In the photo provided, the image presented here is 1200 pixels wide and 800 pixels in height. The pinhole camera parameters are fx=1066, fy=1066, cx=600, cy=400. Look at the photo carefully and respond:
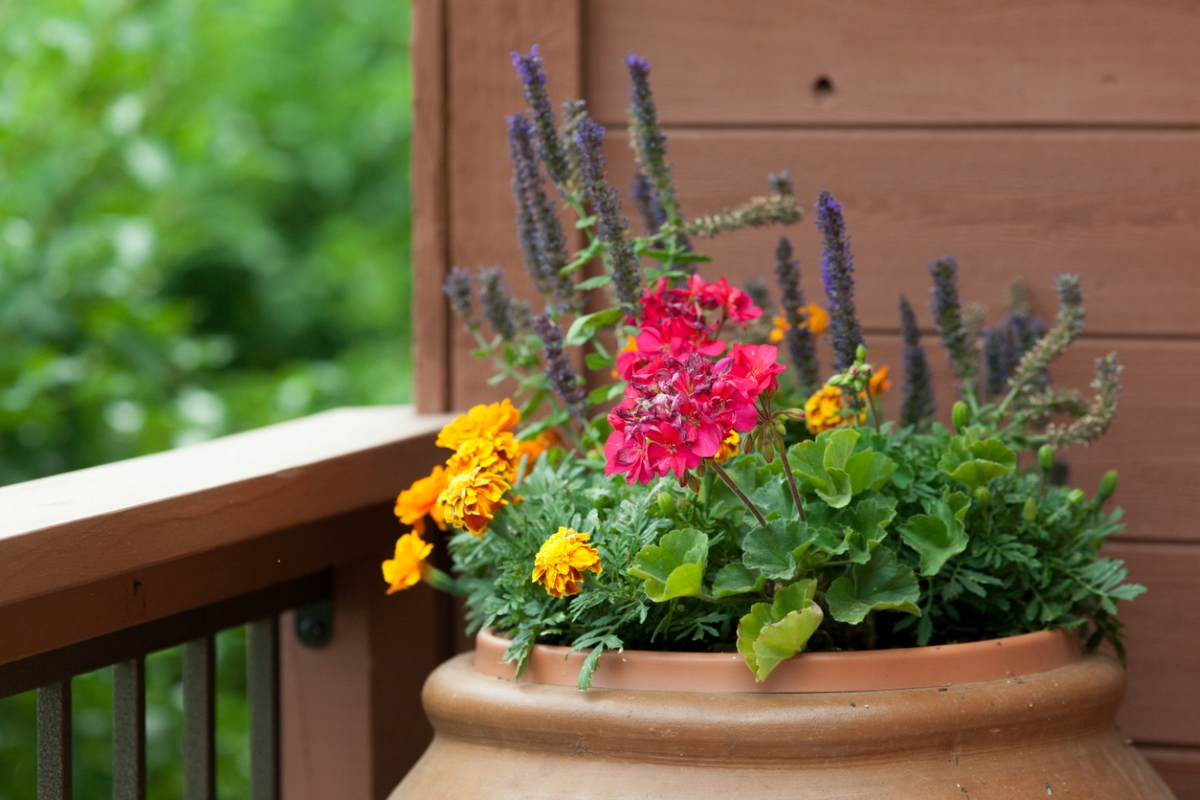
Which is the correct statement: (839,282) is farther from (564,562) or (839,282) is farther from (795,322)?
(564,562)

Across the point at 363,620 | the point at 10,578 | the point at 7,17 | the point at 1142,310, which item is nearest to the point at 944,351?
the point at 1142,310

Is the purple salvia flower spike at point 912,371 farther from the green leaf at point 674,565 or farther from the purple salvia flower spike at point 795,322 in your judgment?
the green leaf at point 674,565

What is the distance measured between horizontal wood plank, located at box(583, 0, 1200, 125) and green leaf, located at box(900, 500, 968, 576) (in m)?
0.60

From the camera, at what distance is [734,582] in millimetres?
790

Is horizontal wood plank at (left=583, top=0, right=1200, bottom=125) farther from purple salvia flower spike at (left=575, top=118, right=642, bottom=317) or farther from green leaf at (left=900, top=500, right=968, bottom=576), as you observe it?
green leaf at (left=900, top=500, right=968, bottom=576)

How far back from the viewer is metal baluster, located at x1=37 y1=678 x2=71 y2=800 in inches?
33.7

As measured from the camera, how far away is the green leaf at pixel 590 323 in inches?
37.5

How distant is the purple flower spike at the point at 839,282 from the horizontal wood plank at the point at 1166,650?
21.0 inches

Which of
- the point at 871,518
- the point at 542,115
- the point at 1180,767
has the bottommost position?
the point at 1180,767

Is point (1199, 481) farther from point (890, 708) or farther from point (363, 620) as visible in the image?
point (363, 620)

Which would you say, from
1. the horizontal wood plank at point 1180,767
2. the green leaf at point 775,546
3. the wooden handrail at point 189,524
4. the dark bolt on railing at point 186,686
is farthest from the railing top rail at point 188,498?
the horizontal wood plank at point 1180,767

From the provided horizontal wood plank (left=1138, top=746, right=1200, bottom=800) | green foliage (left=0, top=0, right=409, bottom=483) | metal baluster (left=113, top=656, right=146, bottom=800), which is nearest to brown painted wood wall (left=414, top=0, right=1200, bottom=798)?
horizontal wood plank (left=1138, top=746, right=1200, bottom=800)

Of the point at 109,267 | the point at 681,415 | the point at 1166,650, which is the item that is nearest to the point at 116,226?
the point at 109,267

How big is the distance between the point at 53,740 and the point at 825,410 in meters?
0.70
